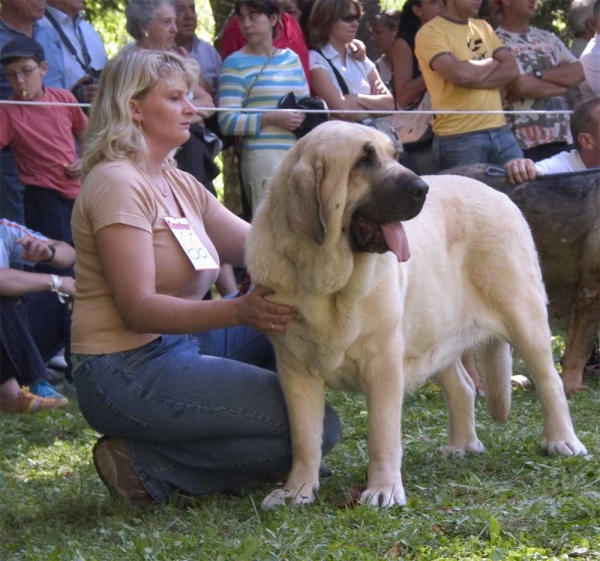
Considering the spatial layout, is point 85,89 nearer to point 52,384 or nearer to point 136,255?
point 52,384

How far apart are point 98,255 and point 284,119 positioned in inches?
125

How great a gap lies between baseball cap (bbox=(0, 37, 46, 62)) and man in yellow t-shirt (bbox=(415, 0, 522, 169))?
2.69 metres

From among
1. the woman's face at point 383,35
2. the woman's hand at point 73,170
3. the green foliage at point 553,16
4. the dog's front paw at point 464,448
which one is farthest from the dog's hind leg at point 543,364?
the green foliage at point 553,16

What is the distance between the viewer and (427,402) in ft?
20.6

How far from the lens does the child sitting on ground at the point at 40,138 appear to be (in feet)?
22.0

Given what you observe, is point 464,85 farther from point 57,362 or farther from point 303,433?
point 303,433

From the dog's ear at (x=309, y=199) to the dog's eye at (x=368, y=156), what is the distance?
14 cm

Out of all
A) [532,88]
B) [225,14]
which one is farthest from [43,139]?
[225,14]

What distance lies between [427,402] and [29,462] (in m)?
2.41

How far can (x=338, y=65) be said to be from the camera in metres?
7.78

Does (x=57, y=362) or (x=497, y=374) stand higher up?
(x=497, y=374)

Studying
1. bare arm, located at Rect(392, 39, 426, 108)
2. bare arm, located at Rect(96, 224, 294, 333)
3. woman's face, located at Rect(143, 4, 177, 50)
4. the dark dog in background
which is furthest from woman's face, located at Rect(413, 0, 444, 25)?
bare arm, located at Rect(96, 224, 294, 333)

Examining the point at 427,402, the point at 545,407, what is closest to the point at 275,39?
the point at 427,402

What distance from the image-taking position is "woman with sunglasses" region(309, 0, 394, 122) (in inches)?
299
